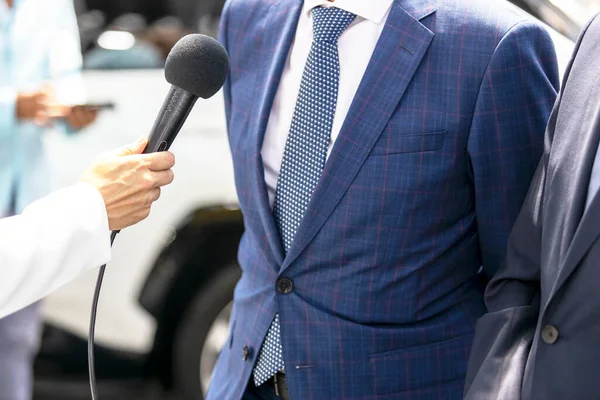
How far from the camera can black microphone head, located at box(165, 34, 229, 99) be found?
177 centimetres

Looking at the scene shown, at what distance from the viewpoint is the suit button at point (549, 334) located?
1.50 m

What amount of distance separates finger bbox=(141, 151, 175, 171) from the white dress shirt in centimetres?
33

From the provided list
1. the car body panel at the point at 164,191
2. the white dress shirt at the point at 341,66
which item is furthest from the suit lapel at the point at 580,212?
the car body panel at the point at 164,191

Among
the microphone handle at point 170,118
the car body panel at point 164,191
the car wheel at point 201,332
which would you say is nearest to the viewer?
the microphone handle at point 170,118

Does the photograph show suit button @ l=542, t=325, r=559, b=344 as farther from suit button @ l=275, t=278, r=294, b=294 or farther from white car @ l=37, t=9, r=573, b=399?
white car @ l=37, t=9, r=573, b=399

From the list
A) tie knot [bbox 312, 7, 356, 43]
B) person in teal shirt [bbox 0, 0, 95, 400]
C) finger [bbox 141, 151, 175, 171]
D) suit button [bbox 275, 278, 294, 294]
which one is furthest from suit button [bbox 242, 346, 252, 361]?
person in teal shirt [bbox 0, 0, 95, 400]

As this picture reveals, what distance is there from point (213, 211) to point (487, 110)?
207 centimetres

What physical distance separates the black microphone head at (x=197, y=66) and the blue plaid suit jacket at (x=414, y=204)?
0.24 m

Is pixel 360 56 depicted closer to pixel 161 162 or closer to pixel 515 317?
pixel 161 162

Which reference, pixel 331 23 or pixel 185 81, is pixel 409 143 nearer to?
pixel 331 23

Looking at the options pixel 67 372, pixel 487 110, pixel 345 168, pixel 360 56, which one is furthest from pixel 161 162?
pixel 67 372

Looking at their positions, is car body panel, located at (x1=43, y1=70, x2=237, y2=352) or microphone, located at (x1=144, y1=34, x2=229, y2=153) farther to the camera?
car body panel, located at (x1=43, y1=70, x2=237, y2=352)

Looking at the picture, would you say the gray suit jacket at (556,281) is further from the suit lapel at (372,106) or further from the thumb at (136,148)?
the thumb at (136,148)

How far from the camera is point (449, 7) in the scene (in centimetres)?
193
